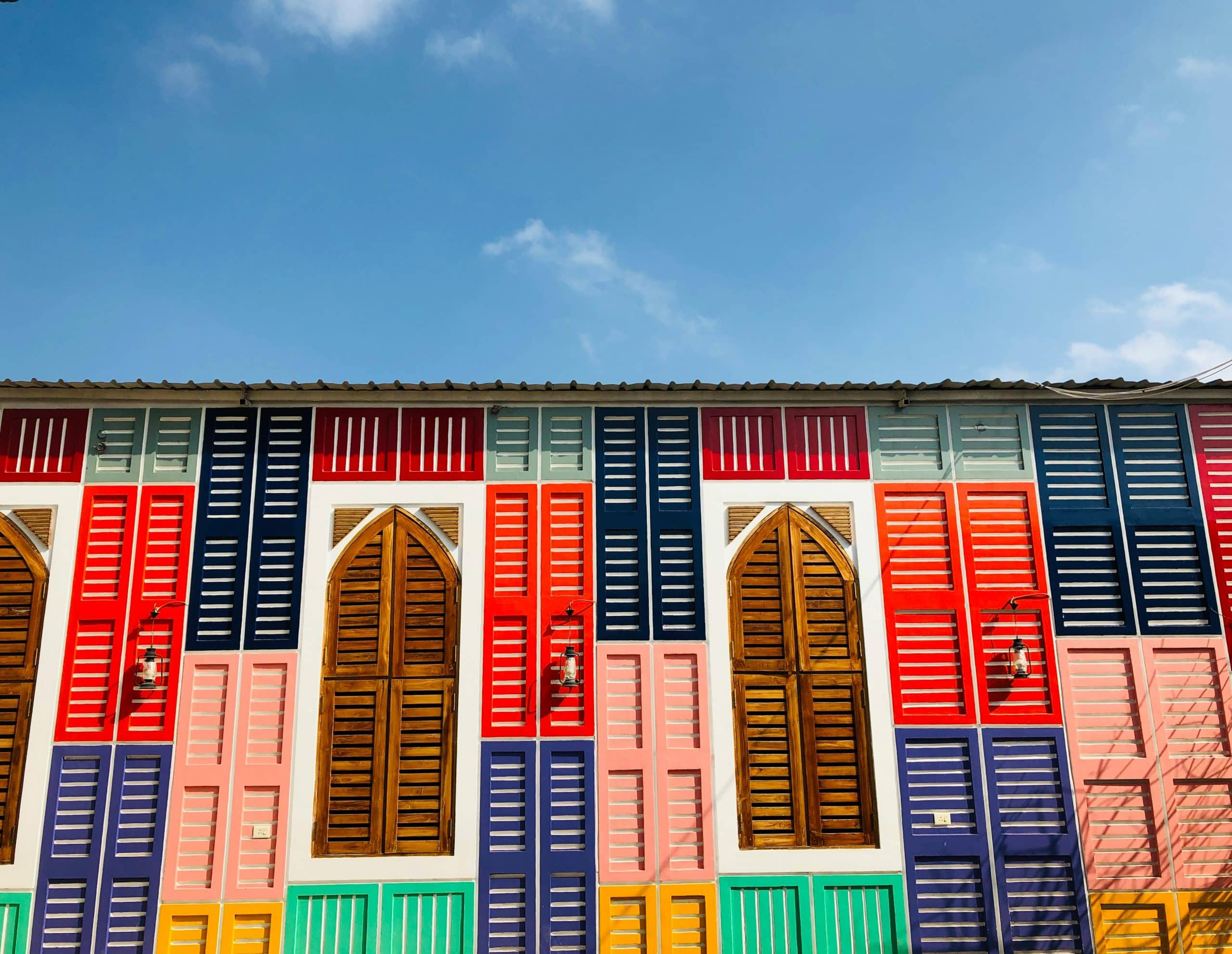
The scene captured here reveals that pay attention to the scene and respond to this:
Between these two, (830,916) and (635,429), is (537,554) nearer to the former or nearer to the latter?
(635,429)

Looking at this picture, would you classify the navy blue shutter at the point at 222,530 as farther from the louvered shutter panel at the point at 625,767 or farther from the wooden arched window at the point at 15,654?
the louvered shutter panel at the point at 625,767

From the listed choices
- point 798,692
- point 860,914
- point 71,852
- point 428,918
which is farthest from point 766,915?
point 71,852

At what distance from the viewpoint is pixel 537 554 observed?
447 inches

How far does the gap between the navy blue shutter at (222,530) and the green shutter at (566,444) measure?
145 inches

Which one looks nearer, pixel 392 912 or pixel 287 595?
pixel 392 912

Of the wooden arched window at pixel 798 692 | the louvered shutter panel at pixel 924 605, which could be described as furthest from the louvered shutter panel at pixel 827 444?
the wooden arched window at pixel 798 692

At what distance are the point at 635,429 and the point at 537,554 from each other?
2.05 metres

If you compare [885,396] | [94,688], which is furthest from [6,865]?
[885,396]

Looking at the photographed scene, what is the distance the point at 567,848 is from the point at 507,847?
70cm

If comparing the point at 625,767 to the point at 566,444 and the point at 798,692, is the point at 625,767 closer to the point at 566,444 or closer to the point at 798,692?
the point at 798,692

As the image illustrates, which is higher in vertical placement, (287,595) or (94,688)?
(287,595)

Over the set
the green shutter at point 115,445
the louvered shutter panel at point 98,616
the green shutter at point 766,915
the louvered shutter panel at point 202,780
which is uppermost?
the green shutter at point 115,445

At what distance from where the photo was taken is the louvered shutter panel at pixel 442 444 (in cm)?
1160

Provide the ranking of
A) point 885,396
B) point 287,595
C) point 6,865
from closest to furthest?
point 6,865, point 287,595, point 885,396
